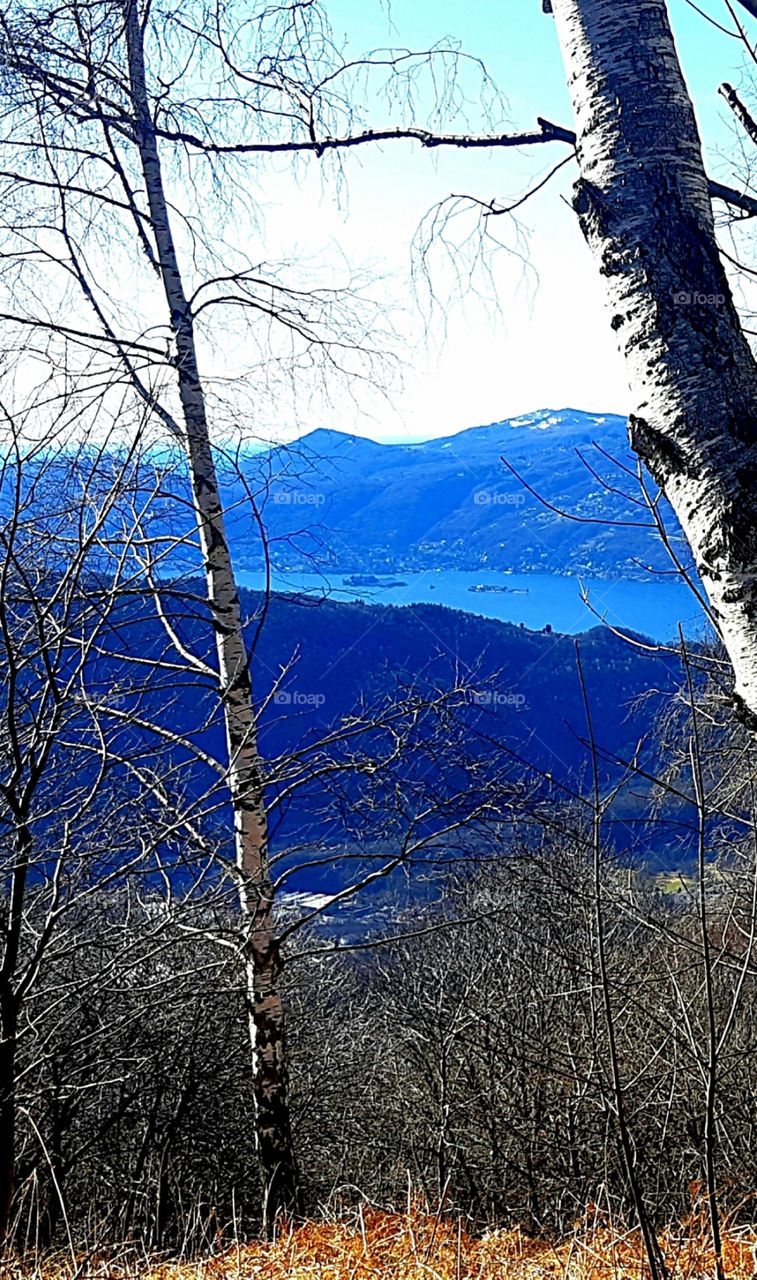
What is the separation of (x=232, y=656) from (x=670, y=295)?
3.88 m

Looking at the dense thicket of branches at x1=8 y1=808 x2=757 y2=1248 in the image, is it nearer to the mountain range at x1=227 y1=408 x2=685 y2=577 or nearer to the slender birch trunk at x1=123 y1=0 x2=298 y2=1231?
the slender birch trunk at x1=123 y1=0 x2=298 y2=1231

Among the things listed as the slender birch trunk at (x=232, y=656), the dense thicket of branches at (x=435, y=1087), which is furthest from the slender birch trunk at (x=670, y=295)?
the slender birch trunk at (x=232, y=656)

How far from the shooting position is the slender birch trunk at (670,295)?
137 centimetres

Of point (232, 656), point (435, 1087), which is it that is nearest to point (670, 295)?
point (232, 656)

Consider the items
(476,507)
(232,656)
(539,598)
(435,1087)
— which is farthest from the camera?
(476,507)

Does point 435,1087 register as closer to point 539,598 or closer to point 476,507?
point 539,598

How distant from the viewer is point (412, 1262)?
128 inches

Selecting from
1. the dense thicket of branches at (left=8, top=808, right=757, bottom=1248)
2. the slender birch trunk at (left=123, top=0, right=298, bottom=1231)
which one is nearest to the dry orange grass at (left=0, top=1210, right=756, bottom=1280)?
the dense thicket of branches at (left=8, top=808, right=757, bottom=1248)

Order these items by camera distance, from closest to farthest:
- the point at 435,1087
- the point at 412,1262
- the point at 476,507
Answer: the point at 412,1262 → the point at 435,1087 → the point at 476,507

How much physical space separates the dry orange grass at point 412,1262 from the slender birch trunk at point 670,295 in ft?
7.50

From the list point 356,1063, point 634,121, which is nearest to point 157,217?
point 634,121

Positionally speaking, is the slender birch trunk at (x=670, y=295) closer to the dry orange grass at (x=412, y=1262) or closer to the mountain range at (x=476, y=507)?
the dry orange grass at (x=412, y=1262)

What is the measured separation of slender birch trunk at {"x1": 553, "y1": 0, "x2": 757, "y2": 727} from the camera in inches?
53.9

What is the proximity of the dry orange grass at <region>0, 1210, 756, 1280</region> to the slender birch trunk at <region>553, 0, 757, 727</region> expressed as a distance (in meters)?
2.29
